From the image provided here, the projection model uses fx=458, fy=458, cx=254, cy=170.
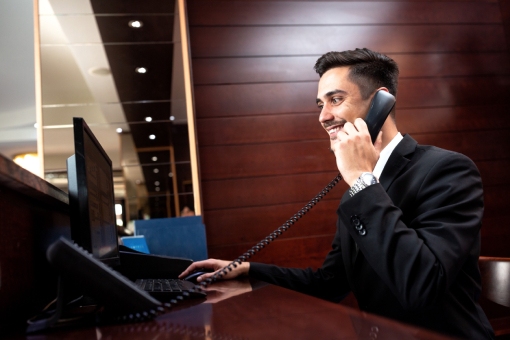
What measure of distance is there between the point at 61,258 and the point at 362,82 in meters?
1.11

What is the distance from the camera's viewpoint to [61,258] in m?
0.64

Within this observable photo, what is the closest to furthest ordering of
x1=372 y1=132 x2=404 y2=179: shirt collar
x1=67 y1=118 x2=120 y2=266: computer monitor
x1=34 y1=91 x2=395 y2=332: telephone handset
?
1. x1=34 y1=91 x2=395 y2=332: telephone handset
2. x1=67 y1=118 x2=120 y2=266: computer monitor
3. x1=372 y1=132 x2=404 y2=179: shirt collar

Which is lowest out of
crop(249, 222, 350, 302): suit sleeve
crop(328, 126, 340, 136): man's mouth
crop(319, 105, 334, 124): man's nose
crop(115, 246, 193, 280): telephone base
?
crop(249, 222, 350, 302): suit sleeve

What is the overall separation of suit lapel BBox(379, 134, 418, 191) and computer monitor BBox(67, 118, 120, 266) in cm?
74

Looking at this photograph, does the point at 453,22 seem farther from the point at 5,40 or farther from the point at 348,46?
the point at 5,40

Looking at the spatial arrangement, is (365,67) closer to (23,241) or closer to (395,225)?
(395,225)

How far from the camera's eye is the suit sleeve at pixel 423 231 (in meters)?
0.97

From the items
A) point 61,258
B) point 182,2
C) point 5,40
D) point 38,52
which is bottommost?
point 61,258

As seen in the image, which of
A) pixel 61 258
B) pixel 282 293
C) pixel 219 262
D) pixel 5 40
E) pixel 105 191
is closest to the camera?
pixel 61 258

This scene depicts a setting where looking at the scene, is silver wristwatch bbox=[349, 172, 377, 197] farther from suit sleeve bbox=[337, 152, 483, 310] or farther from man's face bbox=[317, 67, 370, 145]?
man's face bbox=[317, 67, 370, 145]

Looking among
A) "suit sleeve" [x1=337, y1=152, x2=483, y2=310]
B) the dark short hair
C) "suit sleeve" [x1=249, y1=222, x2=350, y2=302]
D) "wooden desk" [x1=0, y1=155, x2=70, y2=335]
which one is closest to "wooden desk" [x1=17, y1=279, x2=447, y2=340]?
"wooden desk" [x1=0, y1=155, x2=70, y2=335]

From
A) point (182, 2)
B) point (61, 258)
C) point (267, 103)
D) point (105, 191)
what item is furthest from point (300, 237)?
point (61, 258)

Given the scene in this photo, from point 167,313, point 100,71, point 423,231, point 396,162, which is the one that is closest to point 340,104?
point 396,162

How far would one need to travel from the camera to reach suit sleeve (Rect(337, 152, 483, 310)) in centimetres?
97
